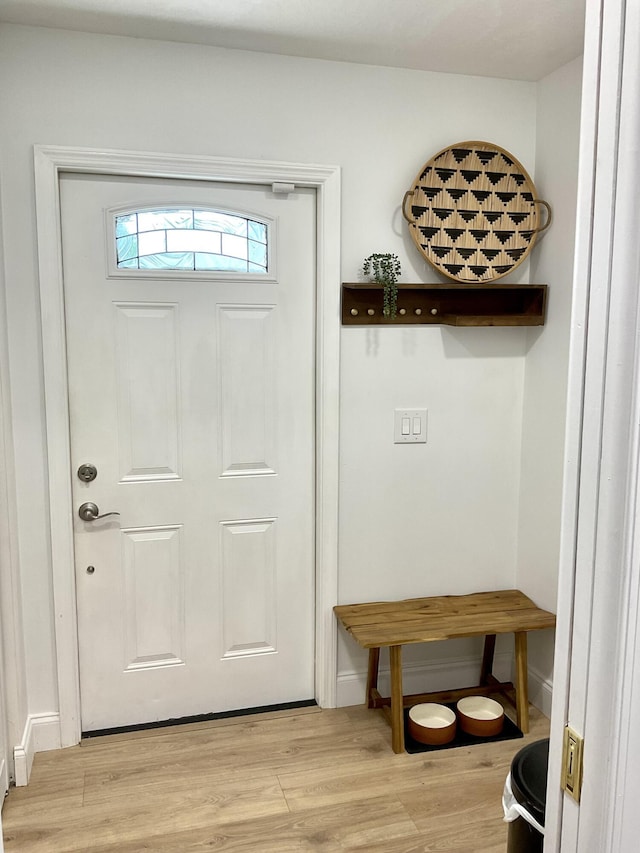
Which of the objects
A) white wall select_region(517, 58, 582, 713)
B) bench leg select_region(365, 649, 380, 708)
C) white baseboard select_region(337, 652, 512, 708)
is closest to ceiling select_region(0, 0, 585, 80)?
white wall select_region(517, 58, 582, 713)

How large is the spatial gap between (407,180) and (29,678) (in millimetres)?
2302

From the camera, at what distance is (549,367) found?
272 cm

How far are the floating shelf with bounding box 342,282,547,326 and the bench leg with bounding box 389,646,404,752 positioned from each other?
4.05 ft

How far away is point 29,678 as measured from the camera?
8.17 ft

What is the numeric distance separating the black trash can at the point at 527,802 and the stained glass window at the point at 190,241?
72.8 inches

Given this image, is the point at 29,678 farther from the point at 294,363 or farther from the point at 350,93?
the point at 350,93

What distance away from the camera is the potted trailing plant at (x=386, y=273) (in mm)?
2557

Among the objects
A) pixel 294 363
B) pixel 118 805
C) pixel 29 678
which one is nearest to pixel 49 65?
pixel 294 363

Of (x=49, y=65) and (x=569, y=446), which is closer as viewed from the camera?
(x=569, y=446)

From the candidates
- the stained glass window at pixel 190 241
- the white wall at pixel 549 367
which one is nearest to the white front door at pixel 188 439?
the stained glass window at pixel 190 241

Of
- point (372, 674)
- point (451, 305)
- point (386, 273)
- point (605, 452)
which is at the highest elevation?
point (386, 273)

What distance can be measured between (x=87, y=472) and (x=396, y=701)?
1395mm

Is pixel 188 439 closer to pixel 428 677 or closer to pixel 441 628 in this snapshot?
pixel 441 628

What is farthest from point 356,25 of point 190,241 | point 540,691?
point 540,691
